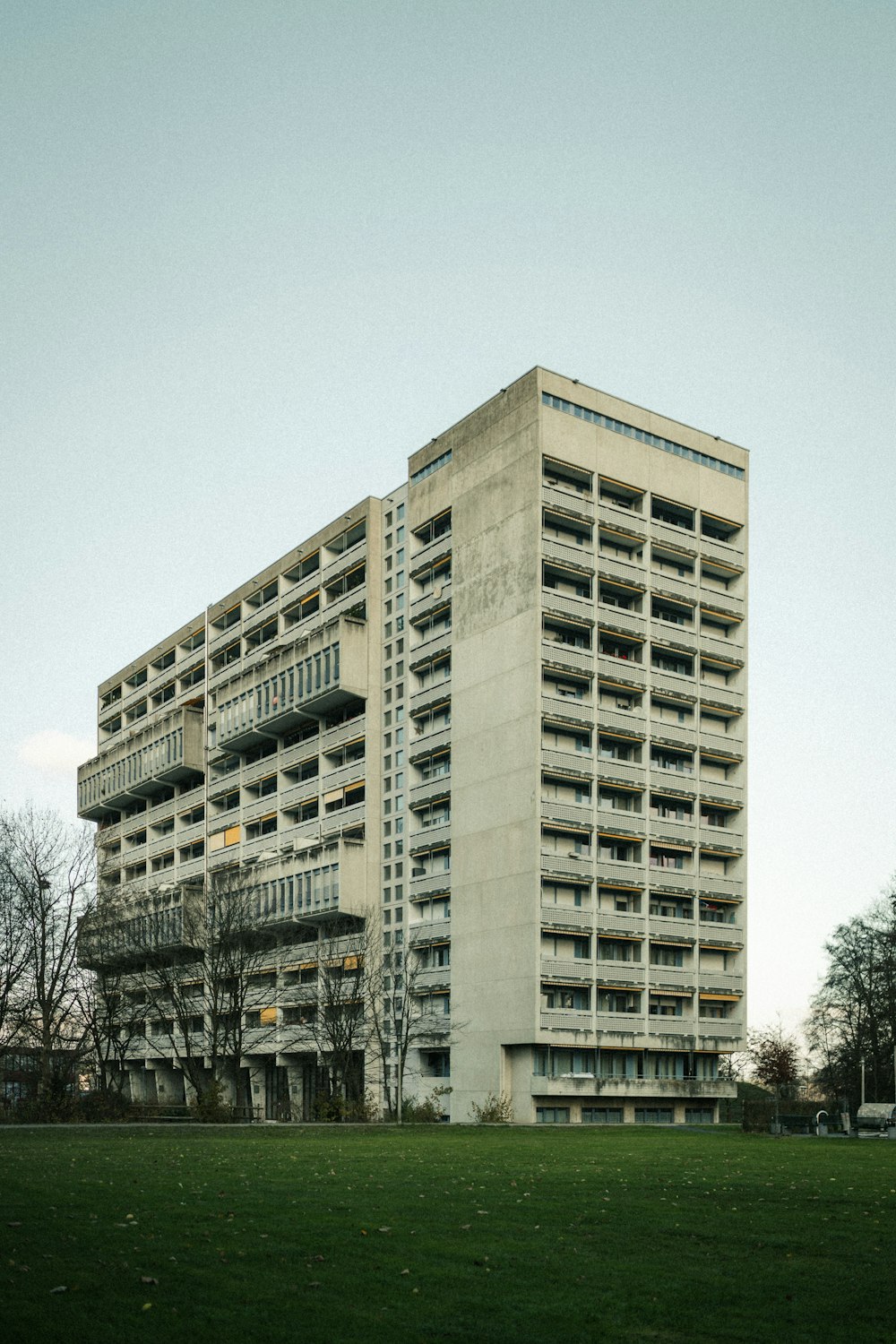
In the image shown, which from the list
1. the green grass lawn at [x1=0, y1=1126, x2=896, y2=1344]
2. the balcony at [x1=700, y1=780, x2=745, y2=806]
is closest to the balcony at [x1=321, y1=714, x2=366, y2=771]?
the balcony at [x1=700, y1=780, x2=745, y2=806]

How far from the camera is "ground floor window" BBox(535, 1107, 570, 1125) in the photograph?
253 ft

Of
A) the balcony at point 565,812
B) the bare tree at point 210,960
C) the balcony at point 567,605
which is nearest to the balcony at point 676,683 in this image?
the balcony at point 567,605

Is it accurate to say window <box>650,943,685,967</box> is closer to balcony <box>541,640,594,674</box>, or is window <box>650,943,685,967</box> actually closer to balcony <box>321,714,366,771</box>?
balcony <box>541,640,594,674</box>

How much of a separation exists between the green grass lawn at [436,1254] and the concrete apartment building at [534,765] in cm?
5493

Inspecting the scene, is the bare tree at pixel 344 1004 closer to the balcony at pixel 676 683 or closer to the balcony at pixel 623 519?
the balcony at pixel 676 683

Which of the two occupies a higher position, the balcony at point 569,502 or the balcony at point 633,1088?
the balcony at point 569,502

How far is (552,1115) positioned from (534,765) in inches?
774

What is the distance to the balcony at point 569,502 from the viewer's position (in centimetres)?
8325

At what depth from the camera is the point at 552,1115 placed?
3056 inches

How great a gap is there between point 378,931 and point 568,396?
3634 centimetres

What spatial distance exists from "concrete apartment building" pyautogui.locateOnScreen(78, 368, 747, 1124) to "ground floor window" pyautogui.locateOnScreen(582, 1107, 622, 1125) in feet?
0.39

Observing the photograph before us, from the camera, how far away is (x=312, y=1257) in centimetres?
1390

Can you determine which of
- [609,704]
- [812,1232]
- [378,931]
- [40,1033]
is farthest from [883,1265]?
[378,931]

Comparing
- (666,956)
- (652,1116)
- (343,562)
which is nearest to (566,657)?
(666,956)
